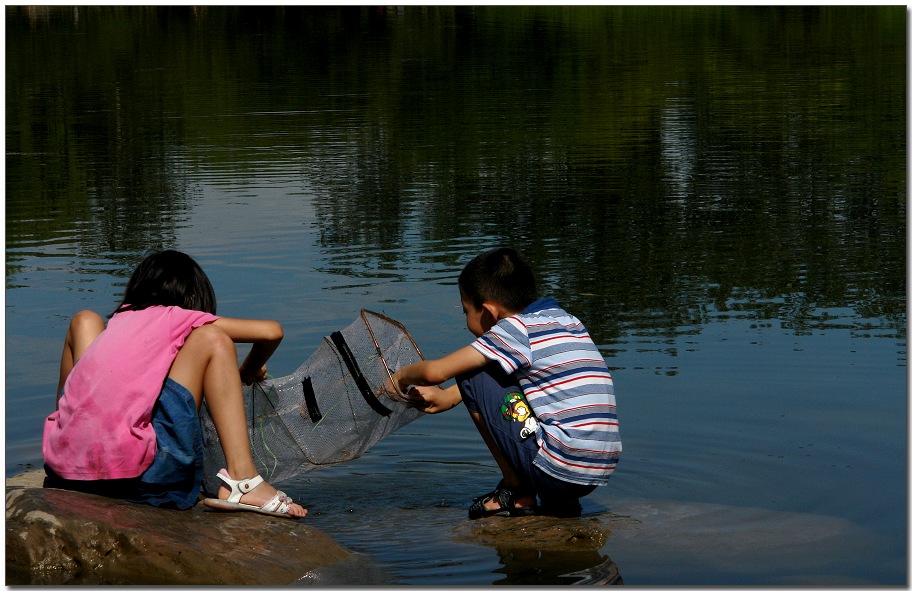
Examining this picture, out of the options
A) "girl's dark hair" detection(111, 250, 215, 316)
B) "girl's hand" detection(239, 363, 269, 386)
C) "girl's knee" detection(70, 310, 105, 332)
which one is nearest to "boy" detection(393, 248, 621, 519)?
"girl's hand" detection(239, 363, 269, 386)

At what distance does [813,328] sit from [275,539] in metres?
5.06

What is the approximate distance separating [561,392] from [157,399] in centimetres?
158

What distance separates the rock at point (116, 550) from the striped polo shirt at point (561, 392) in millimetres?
1105

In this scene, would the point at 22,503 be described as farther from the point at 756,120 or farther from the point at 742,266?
the point at 756,120

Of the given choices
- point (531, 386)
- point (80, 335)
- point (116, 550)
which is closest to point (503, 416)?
point (531, 386)

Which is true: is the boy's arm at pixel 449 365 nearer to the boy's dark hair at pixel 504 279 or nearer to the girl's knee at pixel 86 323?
the boy's dark hair at pixel 504 279

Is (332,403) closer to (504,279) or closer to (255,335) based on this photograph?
(255,335)

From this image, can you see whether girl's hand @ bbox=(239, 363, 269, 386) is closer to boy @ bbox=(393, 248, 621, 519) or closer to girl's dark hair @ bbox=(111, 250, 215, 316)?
girl's dark hair @ bbox=(111, 250, 215, 316)

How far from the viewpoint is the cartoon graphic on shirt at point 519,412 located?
516 centimetres

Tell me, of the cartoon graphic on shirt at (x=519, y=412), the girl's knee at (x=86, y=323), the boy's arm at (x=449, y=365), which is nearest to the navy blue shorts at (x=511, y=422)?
the cartoon graphic on shirt at (x=519, y=412)

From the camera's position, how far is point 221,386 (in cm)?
484

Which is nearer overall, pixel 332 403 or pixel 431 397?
pixel 431 397

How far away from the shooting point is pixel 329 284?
10359mm

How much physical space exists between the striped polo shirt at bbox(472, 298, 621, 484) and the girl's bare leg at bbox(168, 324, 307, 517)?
978 mm
